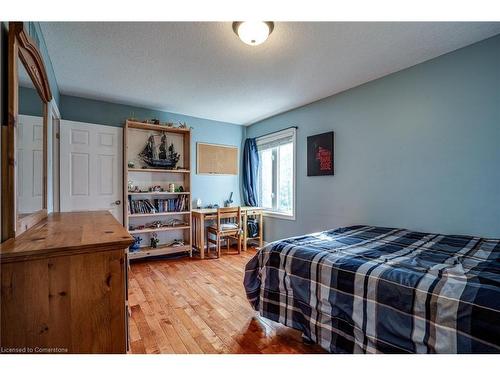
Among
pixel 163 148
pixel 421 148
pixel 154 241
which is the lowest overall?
pixel 154 241

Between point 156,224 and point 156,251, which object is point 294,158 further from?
point 156,251

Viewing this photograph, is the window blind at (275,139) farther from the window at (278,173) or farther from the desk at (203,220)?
the desk at (203,220)

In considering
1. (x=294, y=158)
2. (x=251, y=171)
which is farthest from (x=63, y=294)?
(x=251, y=171)

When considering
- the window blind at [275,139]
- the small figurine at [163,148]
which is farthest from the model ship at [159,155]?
the window blind at [275,139]

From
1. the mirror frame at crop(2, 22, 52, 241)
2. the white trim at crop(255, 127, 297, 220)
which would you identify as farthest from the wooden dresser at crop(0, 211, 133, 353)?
the white trim at crop(255, 127, 297, 220)

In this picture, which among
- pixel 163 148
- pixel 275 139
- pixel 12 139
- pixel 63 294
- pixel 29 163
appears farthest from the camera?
pixel 275 139

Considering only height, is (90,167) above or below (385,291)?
above

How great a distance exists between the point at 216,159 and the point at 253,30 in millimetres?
2817

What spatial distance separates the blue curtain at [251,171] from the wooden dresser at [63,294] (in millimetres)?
3569

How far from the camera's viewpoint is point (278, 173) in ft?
13.9

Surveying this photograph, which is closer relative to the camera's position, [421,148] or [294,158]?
[421,148]

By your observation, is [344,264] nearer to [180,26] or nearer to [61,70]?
[180,26]
